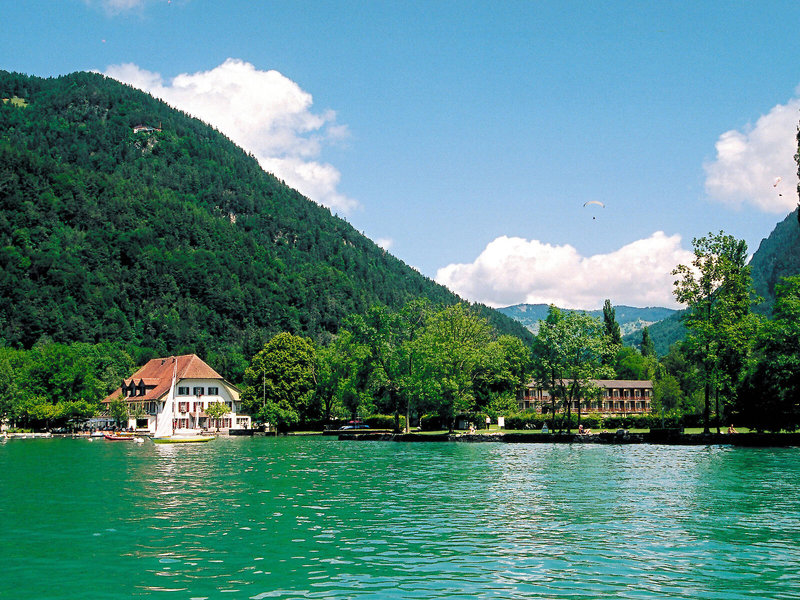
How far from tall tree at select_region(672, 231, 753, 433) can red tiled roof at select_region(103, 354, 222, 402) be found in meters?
85.5

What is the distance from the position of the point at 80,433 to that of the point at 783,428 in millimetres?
109730

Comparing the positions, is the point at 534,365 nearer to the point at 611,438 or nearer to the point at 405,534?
the point at 611,438

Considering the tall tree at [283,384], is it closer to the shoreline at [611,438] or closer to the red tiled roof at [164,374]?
the red tiled roof at [164,374]

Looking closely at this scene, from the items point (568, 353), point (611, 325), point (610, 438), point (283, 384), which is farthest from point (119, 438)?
point (611, 325)

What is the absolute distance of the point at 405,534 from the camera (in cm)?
2270

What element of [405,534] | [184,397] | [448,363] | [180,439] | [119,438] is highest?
[448,363]

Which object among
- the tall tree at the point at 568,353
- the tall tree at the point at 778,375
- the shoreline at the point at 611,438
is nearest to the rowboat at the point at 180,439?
the shoreline at the point at 611,438

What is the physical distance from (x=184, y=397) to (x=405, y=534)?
369 ft

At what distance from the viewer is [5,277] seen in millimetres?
175625

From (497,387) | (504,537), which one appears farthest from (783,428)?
(504,537)

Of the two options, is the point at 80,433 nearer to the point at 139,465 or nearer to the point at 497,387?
the point at 497,387

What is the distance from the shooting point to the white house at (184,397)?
12744cm

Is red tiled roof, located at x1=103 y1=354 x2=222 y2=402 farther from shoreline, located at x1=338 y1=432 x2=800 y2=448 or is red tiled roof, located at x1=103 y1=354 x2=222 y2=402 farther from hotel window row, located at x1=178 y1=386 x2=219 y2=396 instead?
shoreline, located at x1=338 y1=432 x2=800 y2=448

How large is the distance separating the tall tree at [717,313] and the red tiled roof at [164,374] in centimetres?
8548
